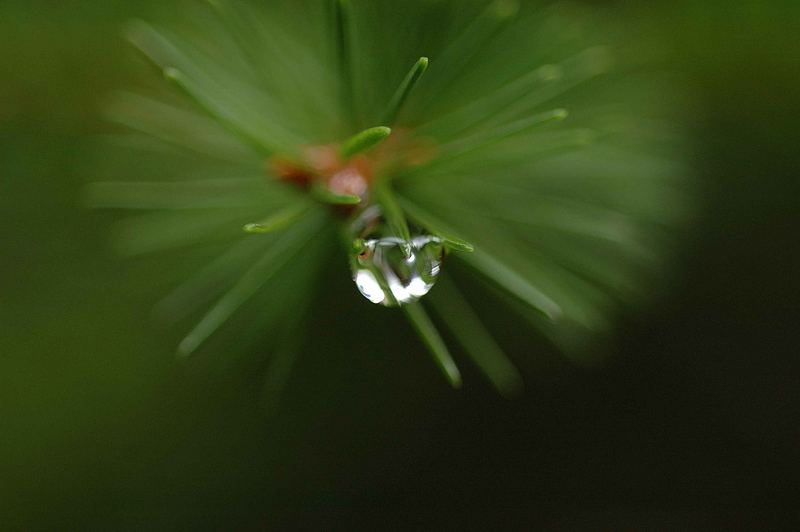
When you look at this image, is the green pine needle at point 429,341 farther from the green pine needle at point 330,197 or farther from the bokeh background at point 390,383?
the bokeh background at point 390,383

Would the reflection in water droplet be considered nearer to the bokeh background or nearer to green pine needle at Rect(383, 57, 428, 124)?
green pine needle at Rect(383, 57, 428, 124)

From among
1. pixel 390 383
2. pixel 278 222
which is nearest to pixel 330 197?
→ pixel 278 222

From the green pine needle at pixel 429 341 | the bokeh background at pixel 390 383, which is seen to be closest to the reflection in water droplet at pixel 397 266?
the green pine needle at pixel 429 341

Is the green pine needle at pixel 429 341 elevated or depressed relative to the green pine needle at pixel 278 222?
depressed

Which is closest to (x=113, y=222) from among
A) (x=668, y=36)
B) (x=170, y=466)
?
(x=170, y=466)

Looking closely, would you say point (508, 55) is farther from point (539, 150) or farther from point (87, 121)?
point (87, 121)

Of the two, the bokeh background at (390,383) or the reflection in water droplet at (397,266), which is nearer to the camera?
the reflection in water droplet at (397,266)

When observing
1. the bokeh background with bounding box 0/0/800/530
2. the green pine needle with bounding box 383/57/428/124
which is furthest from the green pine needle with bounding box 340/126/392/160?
the bokeh background with bounding box 0/0/800/530
